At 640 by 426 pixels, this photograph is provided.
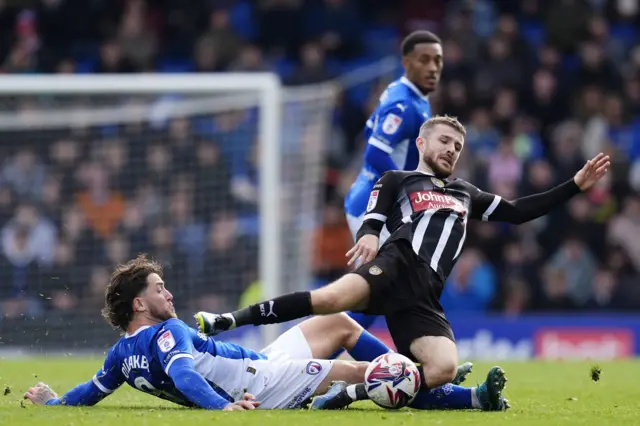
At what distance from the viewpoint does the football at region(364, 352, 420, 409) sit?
6754 millimetres

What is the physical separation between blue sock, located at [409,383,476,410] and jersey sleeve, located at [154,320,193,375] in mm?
1430

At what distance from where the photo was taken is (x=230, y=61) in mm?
18547

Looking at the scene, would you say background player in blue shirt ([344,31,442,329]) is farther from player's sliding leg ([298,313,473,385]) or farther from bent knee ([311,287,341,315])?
bent knee ([311,287,341,315])

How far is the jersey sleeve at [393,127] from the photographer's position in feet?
29.5

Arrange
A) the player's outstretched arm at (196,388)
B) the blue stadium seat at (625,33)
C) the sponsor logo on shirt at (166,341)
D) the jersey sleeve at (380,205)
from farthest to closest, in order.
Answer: the blue stadium seat at (625,33)
the jersey sleeve at (380,205)
the sponsor logo on shirt at (166,341)
the player's outstretched arm at (196,388)

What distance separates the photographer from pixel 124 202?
13.8 meters

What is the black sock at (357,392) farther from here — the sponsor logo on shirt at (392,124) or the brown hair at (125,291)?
the sponsor logo on shirt at (392,124)

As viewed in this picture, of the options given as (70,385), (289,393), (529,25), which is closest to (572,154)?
(529,25)

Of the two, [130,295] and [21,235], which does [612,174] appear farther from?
[130,295]

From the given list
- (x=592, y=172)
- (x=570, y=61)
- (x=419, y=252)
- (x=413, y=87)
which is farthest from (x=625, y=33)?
(x=419, y=252)

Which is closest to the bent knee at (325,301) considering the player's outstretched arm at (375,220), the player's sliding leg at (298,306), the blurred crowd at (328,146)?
the player's sliding leg at (298,306)

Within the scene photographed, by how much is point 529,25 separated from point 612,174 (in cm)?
411

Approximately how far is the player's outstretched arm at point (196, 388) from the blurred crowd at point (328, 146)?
253 inches

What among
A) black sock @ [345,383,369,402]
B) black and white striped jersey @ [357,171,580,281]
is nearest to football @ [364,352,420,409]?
black sock @ [345,383,369,402]
